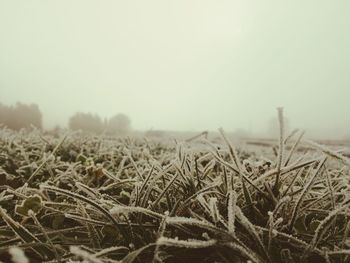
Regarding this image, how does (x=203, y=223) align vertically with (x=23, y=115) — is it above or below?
above

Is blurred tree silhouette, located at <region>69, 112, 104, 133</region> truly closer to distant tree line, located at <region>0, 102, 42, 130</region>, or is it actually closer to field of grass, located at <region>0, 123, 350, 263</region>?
distant tree line, located at <region>0, 102, 42, 130</region>

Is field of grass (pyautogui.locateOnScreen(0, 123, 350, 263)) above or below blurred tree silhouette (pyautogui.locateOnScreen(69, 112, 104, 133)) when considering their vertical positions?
above

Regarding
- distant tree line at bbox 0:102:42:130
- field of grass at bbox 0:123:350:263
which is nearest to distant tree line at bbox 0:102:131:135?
distant tree line at bbox 0:102:42:130

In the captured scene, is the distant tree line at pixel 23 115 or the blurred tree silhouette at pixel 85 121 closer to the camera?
the distant tree line at pixel 23 115

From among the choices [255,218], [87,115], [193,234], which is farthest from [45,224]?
[87,115]

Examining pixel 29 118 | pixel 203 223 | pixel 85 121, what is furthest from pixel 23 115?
pixel 203 223

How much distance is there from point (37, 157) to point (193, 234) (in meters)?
2.09

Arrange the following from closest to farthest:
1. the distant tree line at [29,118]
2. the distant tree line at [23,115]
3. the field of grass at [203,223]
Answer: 1. the field of grass at [203,223]
2. the distant tree line at [29,118]
3. the distant tree line at [23,115]

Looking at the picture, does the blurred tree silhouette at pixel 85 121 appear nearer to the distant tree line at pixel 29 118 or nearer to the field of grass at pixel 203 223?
the distant tree line at pixel 29 118

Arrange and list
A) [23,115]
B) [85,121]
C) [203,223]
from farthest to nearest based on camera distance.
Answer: [85,121], [23,115], [203,223]

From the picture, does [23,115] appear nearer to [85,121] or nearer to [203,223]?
[85,121]

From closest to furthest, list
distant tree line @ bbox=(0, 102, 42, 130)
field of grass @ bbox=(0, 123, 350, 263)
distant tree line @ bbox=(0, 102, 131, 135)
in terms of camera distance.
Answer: field of grass @ bbox=(0, 123, 350, 263)
distant tree line @ bbox=(0, 102, 131, 135)
distant tree line @ bbox=(0, 102, 42, 130)

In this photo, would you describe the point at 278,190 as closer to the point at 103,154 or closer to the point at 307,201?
the point at 307,201

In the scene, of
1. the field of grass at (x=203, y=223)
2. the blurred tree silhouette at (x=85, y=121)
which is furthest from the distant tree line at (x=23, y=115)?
the field of grass at (x=203, y=223)
